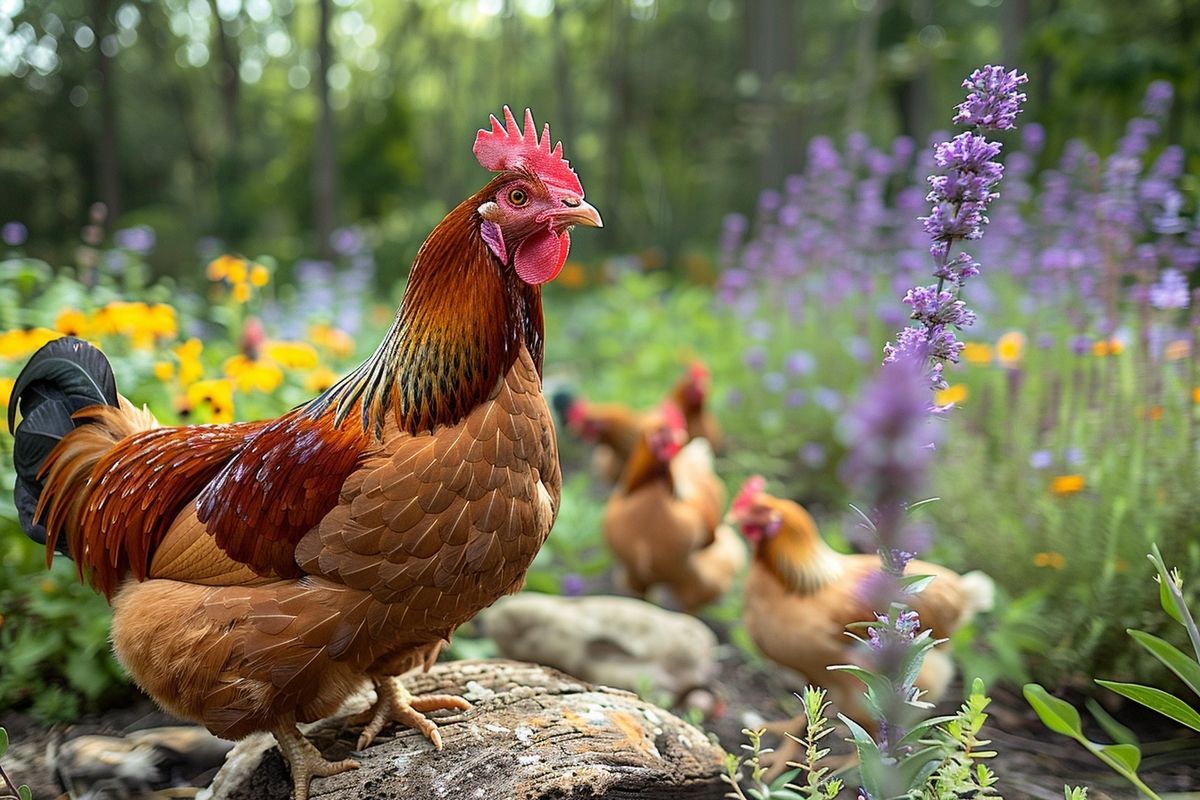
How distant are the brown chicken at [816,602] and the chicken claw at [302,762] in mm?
1637

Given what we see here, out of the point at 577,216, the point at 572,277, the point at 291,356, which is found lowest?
the point at 291,356

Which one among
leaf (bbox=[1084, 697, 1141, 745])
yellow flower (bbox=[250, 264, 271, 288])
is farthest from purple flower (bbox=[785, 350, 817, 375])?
yellow flower (bbox=[250, 264, 271, 288])

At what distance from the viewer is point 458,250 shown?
6.58 feet

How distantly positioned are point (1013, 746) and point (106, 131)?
951 centimetres

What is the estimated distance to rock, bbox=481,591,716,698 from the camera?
346cm

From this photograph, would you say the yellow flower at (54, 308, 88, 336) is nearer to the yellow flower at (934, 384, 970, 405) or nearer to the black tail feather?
the black tail feather

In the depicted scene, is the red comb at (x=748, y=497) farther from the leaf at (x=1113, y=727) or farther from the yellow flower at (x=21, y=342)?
the yellow flower at (x=21, y=342)

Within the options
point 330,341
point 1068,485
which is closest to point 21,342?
point 330,341

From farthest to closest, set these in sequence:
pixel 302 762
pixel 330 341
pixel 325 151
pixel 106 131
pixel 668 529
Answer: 1. pixel 325 151
2. pixel 106 131
3. pixel 330 341
4. pixel 668 529
5. pixel 302 762

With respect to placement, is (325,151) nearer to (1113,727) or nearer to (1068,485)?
(1068,485)

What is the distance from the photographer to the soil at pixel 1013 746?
8.68 ft

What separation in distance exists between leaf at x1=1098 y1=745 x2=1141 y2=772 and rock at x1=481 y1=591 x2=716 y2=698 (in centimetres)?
197

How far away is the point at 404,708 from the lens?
2.31 m

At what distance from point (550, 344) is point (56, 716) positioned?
7.61 metres
